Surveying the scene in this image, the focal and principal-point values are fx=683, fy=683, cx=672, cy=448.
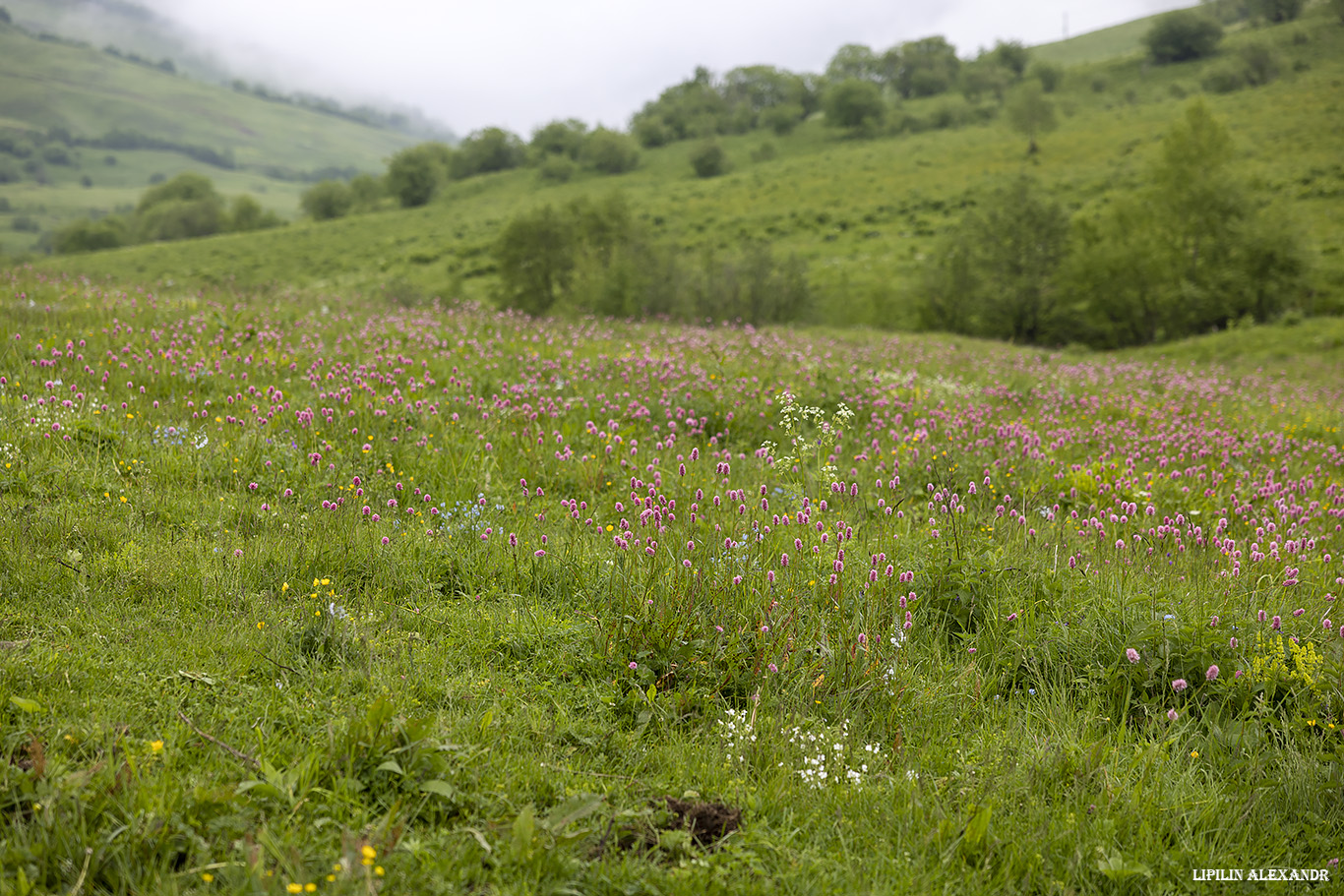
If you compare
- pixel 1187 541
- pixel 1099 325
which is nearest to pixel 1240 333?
pixel 1099 325

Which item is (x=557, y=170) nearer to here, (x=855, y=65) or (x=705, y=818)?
(x=855, y=65)

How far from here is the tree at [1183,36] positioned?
95.3m

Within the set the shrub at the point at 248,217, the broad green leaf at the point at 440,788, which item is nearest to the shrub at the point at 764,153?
the shrub at the point at 248,217

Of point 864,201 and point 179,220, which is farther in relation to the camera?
point 179,220

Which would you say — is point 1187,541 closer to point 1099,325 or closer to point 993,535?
point 993,535

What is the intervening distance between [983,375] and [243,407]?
12.1m

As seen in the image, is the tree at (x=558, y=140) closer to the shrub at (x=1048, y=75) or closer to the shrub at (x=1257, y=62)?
the shrub at (x=1048, y=75)

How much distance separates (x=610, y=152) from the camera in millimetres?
78812

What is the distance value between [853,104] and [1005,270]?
216ft

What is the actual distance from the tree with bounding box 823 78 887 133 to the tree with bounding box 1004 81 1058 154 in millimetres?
30489

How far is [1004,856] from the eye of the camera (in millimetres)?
2658

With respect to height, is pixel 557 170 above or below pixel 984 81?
below

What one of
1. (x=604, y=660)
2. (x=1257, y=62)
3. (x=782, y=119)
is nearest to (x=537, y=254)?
(x=604, y=660)

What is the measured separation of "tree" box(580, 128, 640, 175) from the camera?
78.9m
